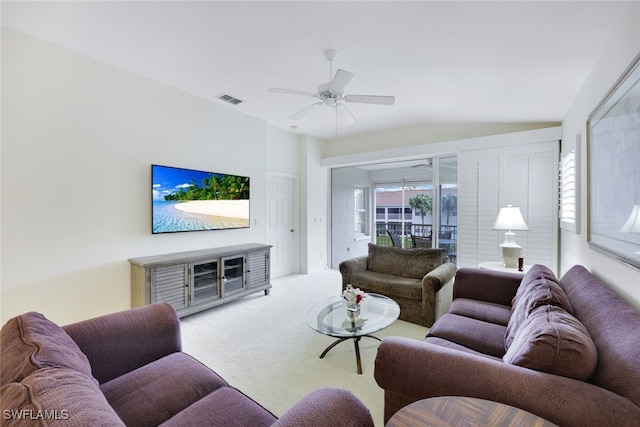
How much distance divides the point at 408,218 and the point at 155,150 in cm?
452

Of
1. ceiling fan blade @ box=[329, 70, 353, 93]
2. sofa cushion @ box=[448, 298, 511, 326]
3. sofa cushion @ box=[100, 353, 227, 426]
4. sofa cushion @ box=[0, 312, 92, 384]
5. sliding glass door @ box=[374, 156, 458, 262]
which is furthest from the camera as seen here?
sliding glass door @ box=[374, 156, 458, 262]

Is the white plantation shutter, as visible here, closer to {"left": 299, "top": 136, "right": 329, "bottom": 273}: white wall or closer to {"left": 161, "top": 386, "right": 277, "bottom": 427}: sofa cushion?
{"left": 299, "top": 136, "right": 329, "bottom": 273}: white wall

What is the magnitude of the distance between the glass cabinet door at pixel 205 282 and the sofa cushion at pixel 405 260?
2059 millimetres

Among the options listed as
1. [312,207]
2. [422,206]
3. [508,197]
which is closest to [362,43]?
[508,197]

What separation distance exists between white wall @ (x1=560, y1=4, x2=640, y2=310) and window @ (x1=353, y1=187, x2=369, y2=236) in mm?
3705

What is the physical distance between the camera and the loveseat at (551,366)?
0.93 meters

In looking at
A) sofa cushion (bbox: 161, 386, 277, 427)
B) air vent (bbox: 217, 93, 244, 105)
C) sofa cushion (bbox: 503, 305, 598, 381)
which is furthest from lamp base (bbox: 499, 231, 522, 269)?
air vent (bbox: 217, 93, 244, 105)

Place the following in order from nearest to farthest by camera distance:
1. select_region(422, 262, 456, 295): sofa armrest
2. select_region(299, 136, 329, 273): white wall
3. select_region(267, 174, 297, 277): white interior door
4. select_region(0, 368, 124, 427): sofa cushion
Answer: select_region(0, 368, 124, 427): sofa cushion
select_region(422, 262, 456, 295): sofa armrest
select_region(267, 174, 297, 277): white interior door
select_region(299, 136, 329, 273): white wall

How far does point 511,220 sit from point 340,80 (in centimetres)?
244

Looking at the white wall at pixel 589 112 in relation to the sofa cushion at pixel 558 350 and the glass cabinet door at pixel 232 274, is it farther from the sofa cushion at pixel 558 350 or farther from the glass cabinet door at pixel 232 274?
the glass cabinet door at pixel 232 274

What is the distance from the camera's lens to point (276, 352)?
2.50 m

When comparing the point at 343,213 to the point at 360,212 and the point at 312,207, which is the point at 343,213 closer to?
the point at 360,212

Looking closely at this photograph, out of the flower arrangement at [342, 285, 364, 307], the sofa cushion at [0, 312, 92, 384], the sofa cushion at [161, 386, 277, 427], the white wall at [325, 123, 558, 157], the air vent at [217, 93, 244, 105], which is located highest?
the air vent at [217, 93, 244, 105]

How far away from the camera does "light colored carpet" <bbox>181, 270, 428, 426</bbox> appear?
1986 millimetres
